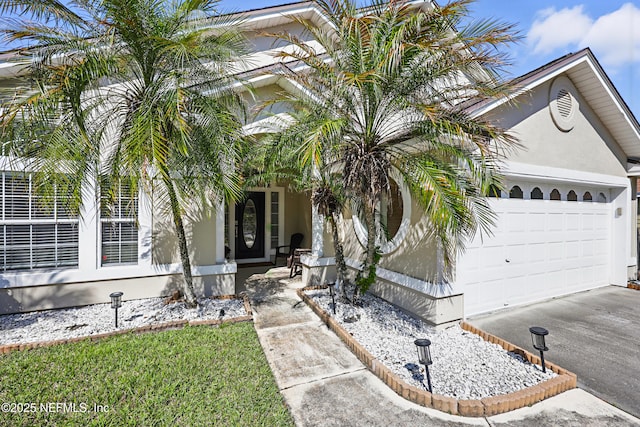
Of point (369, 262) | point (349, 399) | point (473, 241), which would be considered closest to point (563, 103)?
point (473, 241)

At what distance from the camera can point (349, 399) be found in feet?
12.4

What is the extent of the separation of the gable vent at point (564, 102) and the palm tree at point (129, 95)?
758cm

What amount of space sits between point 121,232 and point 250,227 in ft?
18.1

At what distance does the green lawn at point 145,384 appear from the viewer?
335 centimetres

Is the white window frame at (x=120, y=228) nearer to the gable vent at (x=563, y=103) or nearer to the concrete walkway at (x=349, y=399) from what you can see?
the concrete walkway at (x=349, y=399)

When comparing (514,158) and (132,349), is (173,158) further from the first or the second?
(514,158)

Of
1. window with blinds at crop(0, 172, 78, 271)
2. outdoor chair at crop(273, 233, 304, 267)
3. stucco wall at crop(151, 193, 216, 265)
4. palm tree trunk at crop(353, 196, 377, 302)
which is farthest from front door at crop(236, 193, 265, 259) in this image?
palm tree trunk at crop(353, 196, 377, 302)

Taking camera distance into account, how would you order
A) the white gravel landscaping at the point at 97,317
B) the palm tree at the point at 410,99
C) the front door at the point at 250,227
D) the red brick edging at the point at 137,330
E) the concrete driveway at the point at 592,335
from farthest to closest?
the front door at the point at 250,227
the white gravel landscaping at the point at 97,317
the red brick edging at the point at 137,330
the palm tree at the point at 410,99
the concrete driveway at the point at 592,335

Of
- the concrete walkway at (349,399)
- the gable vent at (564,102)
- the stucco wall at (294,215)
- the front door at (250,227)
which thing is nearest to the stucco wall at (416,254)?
the concrete walkway at (349,399)

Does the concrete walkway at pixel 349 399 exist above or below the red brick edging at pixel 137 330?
below

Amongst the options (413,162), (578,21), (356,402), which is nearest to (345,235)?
(413,162)

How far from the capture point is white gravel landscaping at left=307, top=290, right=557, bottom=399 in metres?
3.97

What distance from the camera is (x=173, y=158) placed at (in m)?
5.62

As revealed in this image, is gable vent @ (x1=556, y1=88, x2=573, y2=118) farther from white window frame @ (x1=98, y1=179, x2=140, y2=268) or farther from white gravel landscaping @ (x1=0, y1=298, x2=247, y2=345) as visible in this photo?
white window frame @ (x1=98, y1=179, x2=140, y2=268)
